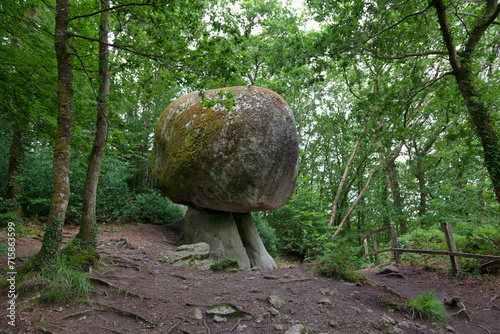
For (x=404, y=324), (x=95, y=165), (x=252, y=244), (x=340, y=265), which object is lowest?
(x=404, y=324)

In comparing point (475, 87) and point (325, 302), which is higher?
point (475, 87)

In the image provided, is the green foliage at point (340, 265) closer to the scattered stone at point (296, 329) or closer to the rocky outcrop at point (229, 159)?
the rocky outcrop at point (229, 159)

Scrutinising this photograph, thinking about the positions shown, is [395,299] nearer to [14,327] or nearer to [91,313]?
→ [91,313]

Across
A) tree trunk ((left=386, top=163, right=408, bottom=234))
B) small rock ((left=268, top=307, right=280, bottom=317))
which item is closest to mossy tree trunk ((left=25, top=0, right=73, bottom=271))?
small rock ((left=268, top=307, right=280, bottom=317))

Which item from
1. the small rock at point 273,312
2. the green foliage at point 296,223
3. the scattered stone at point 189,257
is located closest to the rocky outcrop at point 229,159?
the scattered stone at point 189,257

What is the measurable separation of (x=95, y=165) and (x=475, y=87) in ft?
26.1

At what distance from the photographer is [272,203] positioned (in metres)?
7.41

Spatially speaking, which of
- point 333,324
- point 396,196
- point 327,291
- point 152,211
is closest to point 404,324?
point 333,324

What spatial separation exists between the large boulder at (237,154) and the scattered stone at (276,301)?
3183 millimetres

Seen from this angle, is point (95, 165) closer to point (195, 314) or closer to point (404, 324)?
point (195, 314)

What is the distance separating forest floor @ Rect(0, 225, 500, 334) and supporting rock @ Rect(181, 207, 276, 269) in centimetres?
173

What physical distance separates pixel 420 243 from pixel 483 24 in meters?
6.21

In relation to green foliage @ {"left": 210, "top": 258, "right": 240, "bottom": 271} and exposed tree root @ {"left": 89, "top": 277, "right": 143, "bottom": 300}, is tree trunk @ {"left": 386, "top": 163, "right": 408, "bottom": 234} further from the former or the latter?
exposed tree root @ {"left": 89, "top": 277, "right": 143, "bottom": 300}

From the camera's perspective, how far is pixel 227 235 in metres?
7.75
